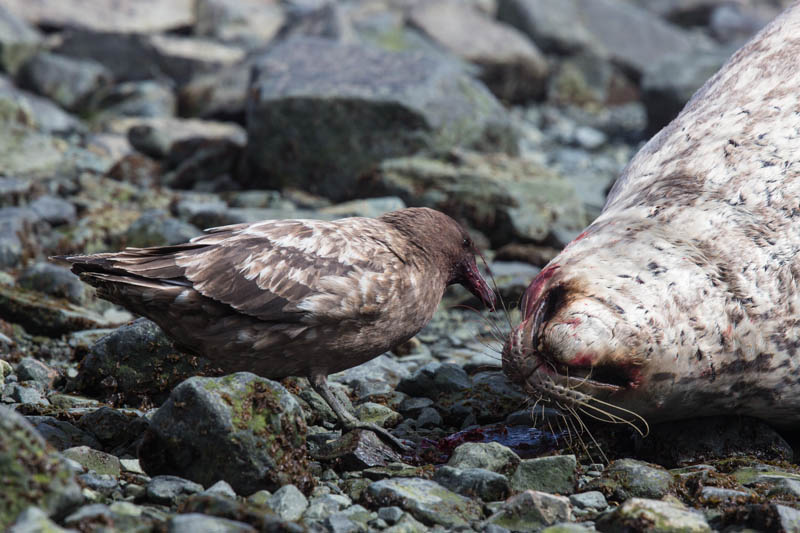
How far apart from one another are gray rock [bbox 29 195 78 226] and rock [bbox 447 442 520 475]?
243 inches

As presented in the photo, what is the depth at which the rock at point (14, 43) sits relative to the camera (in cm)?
1639

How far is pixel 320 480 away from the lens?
4.98 metres

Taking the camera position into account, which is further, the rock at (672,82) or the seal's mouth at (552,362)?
the rock at (672,82)

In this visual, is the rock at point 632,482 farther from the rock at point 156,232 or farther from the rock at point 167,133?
the rock at point 167,133

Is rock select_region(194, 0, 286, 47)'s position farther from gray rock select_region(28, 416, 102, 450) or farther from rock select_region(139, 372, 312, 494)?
rock select_region(139, 372, 312, 494)

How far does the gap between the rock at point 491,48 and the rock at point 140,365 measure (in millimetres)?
14379

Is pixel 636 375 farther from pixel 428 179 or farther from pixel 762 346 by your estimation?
pixel 428 179

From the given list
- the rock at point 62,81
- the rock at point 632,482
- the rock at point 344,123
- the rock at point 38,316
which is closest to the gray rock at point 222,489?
the rock at point 632,482

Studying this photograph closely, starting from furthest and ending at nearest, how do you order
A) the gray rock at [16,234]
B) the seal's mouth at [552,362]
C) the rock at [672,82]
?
the rock at [672,82]
the gray rock at [16,234]
the seal's mouth at [552,362]

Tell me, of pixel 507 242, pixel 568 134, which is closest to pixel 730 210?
pixel 507 242

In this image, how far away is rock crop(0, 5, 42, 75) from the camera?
645 inches

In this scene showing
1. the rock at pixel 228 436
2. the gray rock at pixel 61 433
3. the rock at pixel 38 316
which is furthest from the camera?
the rock at pixel 38 316

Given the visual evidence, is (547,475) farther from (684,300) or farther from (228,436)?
(228,436)

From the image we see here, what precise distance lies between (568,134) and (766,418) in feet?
43.3
